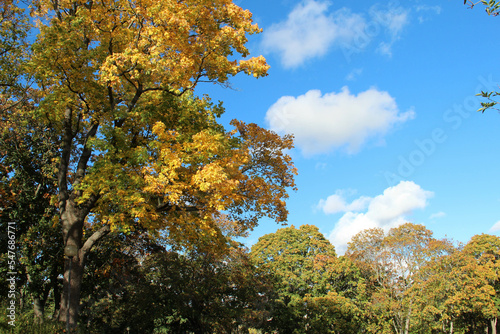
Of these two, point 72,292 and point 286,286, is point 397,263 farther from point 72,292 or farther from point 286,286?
point 72,292

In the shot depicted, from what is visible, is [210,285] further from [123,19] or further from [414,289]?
[414,289]

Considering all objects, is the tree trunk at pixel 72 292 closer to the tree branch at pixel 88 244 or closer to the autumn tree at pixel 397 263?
the tree branch at pixel 88 244

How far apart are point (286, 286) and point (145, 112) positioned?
25159mm

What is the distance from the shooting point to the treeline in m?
19.4

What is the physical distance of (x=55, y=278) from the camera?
17984 millimetres

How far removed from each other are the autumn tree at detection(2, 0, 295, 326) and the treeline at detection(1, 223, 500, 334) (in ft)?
23.4

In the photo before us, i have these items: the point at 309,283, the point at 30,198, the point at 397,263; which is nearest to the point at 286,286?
the point at 309,283

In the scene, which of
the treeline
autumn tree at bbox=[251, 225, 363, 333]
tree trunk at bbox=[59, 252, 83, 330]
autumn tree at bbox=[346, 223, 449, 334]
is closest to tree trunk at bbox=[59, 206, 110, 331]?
tree trunk at bbox=[59, 252, 83, 330]

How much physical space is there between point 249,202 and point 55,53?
777 cm

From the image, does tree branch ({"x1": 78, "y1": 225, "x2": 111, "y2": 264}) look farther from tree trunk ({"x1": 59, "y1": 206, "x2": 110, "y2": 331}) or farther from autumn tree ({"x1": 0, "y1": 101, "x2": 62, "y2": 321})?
autumn tree ({"x1": 0, "y1": 101, "x2": 62, "y2": 321})

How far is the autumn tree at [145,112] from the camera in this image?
377 inches

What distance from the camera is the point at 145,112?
10734 mm

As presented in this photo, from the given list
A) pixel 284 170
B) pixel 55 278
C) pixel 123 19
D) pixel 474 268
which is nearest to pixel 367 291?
pixel 474 268

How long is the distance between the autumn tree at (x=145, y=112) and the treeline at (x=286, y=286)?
281 inches
